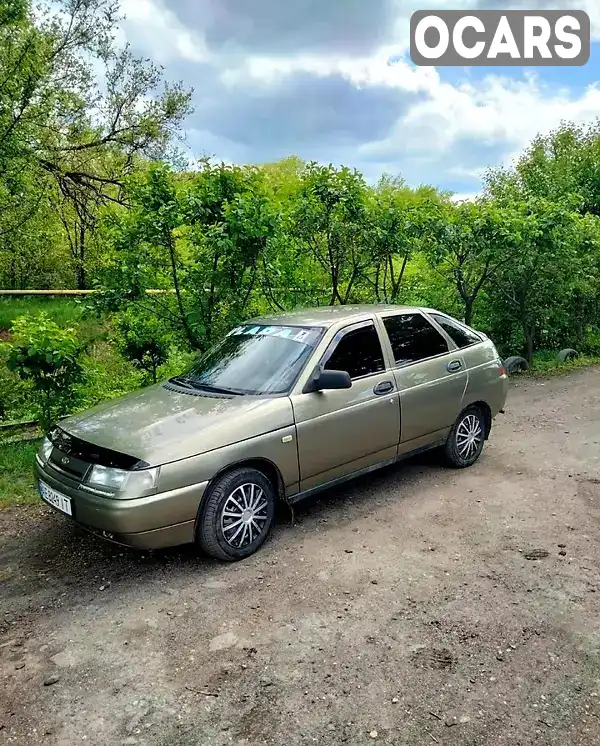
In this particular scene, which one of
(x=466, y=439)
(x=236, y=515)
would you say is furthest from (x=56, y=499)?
(x=466, y=439)

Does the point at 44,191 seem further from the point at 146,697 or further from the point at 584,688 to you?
the point at 584,688

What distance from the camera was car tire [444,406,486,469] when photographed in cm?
571

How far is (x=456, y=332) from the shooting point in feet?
19.3

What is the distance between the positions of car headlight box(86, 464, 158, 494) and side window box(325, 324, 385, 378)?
1665 mm

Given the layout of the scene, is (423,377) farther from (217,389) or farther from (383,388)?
(217,389)

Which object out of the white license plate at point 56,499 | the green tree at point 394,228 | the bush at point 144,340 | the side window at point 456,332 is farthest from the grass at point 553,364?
the white license plate at point 56,499

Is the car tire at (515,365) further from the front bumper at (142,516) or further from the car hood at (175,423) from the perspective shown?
the front bumper at (142,516)

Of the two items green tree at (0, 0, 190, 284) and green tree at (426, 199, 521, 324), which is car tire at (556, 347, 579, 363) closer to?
green tree at (426, 199, 521, 324)

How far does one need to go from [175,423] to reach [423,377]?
2.34 meters

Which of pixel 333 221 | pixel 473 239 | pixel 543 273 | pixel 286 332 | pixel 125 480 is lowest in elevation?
pixel 125 480

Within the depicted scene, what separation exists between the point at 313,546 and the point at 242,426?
105 cm

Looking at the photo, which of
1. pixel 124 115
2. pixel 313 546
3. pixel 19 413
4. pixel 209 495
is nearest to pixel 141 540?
pixel 209 495

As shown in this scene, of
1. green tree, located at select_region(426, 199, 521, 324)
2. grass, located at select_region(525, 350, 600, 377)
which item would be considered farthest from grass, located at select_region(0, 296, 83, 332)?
grass, located at select_region(525, 350, 600, 377)

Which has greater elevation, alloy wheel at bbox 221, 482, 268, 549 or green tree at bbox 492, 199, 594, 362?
green tree at bbox 492, 199, 594, 362
